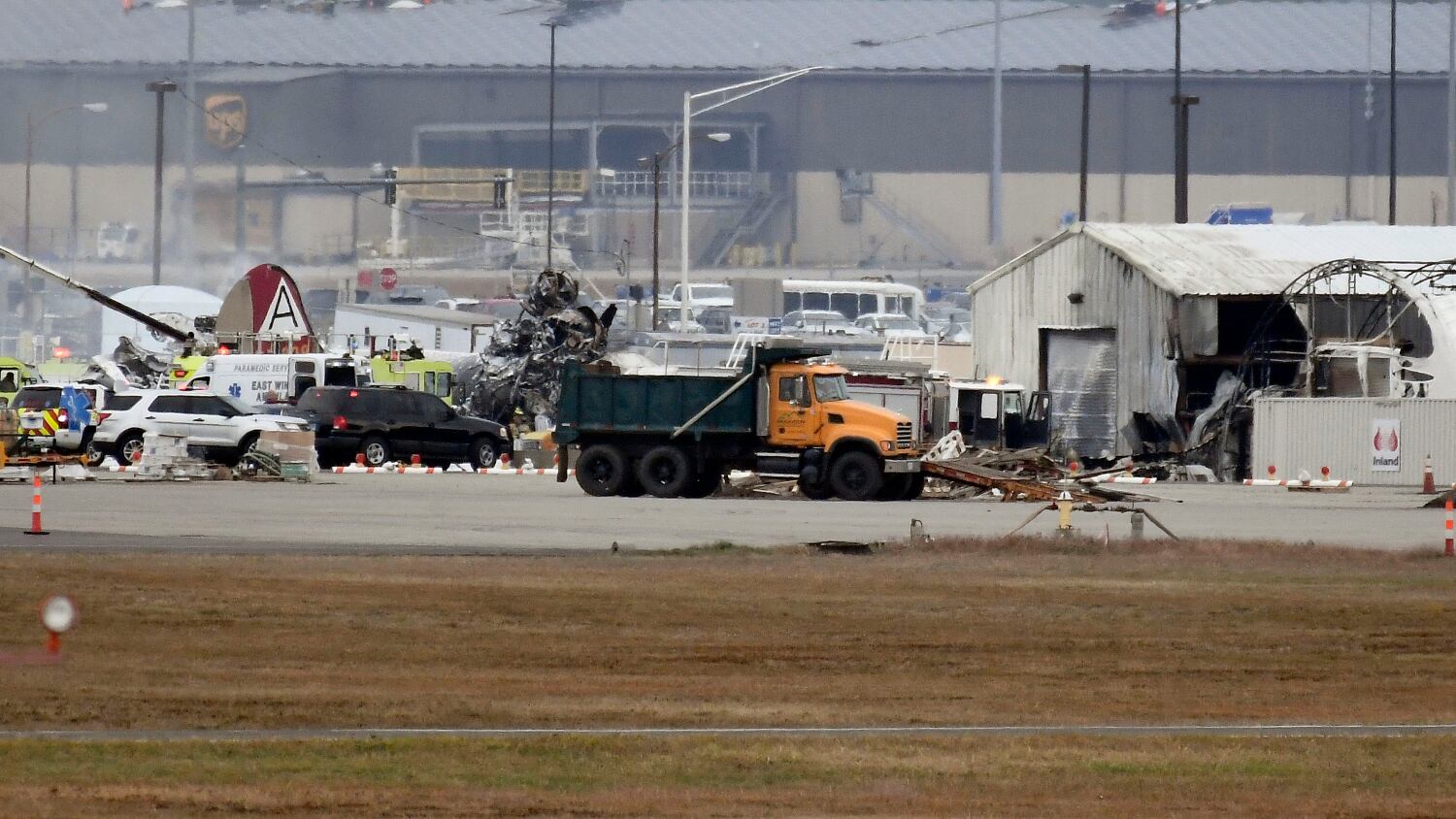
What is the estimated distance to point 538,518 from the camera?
3050 centimetres

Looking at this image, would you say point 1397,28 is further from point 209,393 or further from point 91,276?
point 209,393

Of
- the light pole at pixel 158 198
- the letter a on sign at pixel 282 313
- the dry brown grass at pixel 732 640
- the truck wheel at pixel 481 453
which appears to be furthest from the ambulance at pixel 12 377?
the dry brown grass at pixel 732 640

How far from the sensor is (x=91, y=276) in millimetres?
100188

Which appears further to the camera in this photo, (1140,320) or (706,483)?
(1140,320)

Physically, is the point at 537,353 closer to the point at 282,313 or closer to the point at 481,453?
the point at 282,313

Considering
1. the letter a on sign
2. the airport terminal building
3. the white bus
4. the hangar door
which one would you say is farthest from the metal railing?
the hangar door

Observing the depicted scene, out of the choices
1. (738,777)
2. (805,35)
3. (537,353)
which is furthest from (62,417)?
(805,35)

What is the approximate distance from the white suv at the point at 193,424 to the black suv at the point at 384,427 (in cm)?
267

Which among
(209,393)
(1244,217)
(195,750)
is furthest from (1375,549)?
(1244,217)

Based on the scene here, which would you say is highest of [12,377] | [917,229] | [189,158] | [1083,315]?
[189,158]

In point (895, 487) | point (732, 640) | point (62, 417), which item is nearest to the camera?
point (732, 640)

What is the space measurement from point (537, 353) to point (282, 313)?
21.2 ft

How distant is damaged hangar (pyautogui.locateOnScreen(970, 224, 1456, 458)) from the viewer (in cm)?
5069

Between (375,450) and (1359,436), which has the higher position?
(1359,436)
